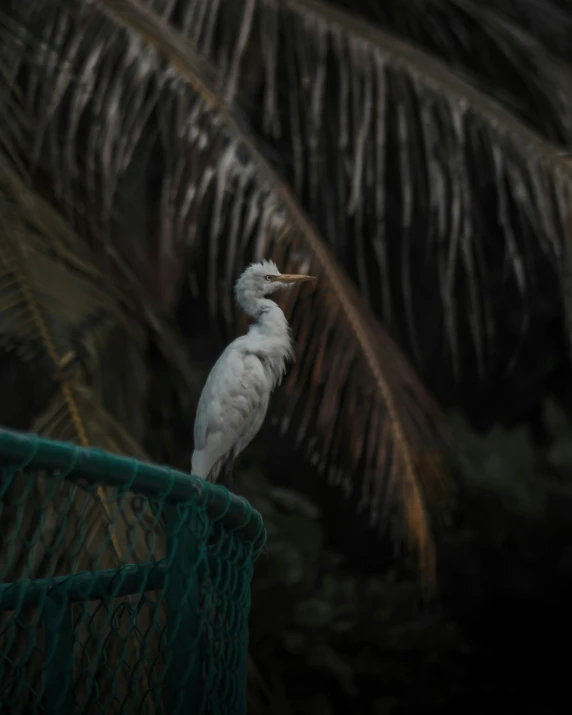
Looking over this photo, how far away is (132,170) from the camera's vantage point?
4684 mm

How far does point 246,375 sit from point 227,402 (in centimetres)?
9

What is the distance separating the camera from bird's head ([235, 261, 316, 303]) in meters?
3.40

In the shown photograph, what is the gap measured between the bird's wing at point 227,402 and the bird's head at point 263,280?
0.18 m

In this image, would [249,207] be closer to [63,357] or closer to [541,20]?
[63,357]

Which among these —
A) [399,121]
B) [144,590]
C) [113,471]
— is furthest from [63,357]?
[113,471]

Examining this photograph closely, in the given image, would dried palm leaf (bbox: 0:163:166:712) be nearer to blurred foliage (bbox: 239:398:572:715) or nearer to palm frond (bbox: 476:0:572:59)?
palm frond (bbox: 476:0:572:59)

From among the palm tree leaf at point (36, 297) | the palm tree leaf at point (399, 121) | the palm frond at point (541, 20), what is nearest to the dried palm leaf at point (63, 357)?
the palm tree leaf at point (36, 297)

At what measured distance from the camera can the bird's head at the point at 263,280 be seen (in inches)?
134

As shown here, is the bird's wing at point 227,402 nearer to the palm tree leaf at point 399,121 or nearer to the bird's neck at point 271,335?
the bird's neck at point 271,335

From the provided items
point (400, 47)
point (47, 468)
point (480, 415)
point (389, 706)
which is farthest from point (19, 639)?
point (480, 415)

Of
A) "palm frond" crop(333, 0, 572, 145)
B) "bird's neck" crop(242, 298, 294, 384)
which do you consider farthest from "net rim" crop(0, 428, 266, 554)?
"palm frond" crop(333, 0, 572, 145)

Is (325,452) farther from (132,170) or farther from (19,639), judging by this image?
(132,170)

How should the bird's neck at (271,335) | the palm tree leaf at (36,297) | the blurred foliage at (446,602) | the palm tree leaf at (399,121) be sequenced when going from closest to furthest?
the bird's neck at (271,335) < the palm tree leaf at (36,297) < the palm tree leaf at (399,121) < the blurred foliage at (446,602)

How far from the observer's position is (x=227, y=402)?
3291 mm
